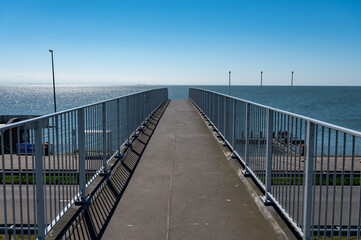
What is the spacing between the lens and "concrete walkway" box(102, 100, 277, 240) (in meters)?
3.75

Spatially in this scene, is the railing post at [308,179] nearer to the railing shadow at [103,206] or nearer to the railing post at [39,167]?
the railing shadow at [103,206]

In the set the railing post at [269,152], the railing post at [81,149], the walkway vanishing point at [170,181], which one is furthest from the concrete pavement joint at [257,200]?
the railing post at [81,149]

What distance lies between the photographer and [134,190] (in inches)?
Result: 202

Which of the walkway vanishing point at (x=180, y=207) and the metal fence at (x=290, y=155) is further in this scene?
the walkway vanishing point at (x=180, y=207)

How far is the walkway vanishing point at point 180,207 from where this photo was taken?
12.2ft

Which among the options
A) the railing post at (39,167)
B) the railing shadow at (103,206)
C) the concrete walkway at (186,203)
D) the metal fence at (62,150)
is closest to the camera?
the metal fence at (62,150)

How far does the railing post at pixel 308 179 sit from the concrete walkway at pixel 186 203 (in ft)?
1.79

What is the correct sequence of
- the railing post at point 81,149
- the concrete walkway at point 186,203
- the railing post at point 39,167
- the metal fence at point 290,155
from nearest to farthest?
the metal fence at point 290,155 < the railing post at point 39,167 < the concrete walkway at point 186,203 < the railing post at point 81,149

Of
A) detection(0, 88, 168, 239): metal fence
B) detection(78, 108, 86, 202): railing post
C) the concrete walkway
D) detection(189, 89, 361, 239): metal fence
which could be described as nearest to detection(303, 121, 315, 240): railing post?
detection(189, 89, 361, 239): metal fence

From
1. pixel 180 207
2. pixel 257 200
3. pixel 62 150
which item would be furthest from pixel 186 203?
pixel 62 150

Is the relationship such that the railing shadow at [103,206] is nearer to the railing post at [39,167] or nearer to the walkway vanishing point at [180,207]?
the walkway vanishing point at [180,207]

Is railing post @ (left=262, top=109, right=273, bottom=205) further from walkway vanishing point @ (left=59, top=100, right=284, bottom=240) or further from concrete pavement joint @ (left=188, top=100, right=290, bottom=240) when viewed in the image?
walkway vanishing point @ (left=59, top=100, right=284, bottom=240)

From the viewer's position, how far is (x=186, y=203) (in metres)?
4.59

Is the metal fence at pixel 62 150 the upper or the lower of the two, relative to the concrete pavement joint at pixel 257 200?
upper
